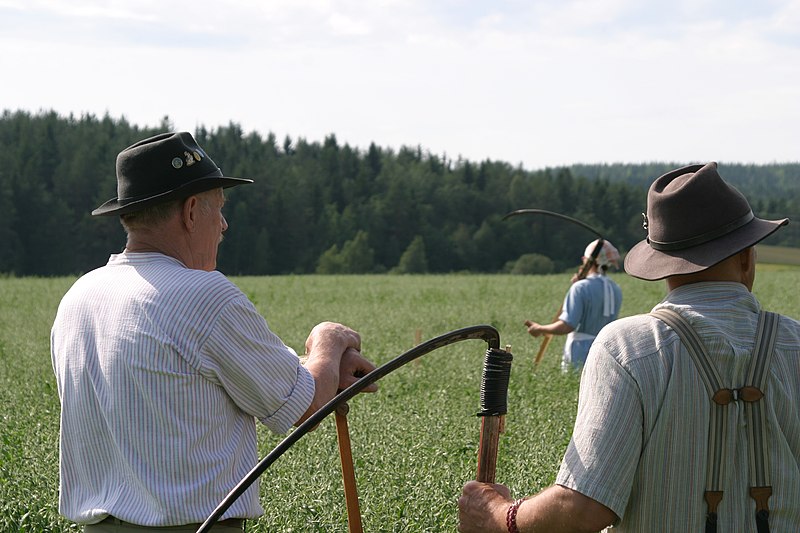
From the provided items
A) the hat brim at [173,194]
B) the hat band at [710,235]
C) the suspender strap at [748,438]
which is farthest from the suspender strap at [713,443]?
the hat brim at [173,194]

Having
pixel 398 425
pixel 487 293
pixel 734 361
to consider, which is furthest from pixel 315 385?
pixel 487 293

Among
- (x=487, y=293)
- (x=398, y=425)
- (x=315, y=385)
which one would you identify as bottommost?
(x=487, y=293)

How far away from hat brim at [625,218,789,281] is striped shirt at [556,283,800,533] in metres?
0.14

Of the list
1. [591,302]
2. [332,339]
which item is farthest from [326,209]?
[332,339]

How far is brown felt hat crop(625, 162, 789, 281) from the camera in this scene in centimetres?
263

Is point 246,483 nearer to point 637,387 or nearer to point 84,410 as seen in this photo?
point 84,410

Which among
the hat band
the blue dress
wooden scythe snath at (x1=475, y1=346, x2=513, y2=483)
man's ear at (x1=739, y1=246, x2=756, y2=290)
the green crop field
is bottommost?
the green crop field

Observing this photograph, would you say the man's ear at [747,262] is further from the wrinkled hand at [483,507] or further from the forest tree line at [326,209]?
the forest tree line at [326,209]

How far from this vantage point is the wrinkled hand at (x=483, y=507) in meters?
2.71

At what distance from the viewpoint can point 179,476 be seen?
108 inches

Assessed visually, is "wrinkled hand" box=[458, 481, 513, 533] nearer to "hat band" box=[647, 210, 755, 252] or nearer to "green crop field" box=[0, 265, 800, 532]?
"hat band" box=[647, 210, 755, 252]

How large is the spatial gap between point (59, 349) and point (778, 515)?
6.60 feet

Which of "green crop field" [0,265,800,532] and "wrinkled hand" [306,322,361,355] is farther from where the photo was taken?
"green crop field" [0,265,800,532]

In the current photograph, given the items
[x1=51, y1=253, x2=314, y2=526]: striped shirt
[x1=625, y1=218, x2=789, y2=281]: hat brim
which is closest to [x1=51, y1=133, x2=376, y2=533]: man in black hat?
[x1=51, y1=253, x2=314, y2=526]: striped shirt
